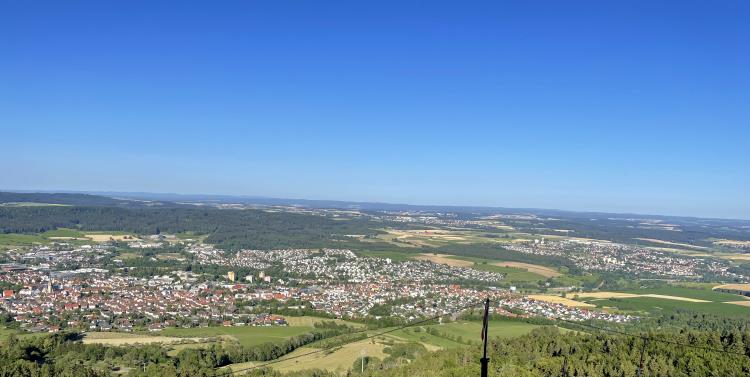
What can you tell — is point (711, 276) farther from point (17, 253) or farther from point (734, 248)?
point (17, 253)

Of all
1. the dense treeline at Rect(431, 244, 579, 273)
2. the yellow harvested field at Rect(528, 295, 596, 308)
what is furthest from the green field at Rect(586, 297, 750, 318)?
the dense treeline at Rect(431, 244, 579, 273)

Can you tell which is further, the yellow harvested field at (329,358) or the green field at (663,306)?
the green field at (663,306)

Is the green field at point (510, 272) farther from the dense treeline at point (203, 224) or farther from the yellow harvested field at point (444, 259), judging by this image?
the dense treeline at point (203, 224)

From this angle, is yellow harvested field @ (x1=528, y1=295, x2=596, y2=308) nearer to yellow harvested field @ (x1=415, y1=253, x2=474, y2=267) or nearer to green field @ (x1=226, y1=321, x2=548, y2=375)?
green field @ (x1=226, y1=321, x2=548, y2=375)

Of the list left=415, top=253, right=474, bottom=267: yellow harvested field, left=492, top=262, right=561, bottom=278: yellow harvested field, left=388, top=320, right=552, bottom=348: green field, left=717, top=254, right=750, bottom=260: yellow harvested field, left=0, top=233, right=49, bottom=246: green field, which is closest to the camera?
left=388, top=320, right=552, bottom=348: green field

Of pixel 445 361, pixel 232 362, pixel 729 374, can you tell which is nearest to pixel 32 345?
pixel 232 362

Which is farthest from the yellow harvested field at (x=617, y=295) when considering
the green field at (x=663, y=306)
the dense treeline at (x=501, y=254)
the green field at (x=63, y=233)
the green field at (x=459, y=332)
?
the green field at (x=63, y=233)

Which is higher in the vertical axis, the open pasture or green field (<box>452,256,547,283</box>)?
green field (<box>452,256,547,283</box>)
